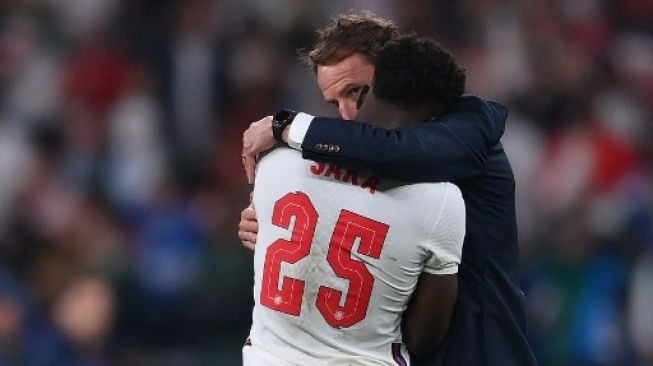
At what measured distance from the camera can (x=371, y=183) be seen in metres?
3.31

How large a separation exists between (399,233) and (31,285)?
3.77 meters

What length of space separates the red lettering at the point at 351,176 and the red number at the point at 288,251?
0.31ft

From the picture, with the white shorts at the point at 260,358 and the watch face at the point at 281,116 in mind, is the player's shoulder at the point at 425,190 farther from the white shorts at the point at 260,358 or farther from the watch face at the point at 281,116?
the white shorts at the point at 260,358

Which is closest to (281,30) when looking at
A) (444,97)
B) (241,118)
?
(241,118)

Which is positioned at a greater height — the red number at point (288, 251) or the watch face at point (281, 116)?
the watch face at point (281, 116)

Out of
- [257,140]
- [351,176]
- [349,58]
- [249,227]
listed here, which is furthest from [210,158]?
[351,176]

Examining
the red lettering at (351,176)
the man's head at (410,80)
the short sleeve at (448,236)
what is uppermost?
the man's head at (410,80)

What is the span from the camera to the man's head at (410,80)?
3309 mm

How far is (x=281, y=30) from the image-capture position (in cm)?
859

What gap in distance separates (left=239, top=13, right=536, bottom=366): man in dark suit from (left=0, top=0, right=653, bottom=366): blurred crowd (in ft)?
10.4

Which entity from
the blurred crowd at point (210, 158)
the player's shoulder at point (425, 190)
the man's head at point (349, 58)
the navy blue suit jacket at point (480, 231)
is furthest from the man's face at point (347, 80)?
the blurred crowd at point (210, 158)

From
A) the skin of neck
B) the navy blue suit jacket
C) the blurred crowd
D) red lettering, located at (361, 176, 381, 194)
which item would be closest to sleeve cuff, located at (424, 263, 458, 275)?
the navy blue suit jacket

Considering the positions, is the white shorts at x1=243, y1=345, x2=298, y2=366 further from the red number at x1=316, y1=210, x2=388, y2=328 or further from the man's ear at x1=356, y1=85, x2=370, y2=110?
the man's ear at x1=356, y1=85, x2=370, y2=110

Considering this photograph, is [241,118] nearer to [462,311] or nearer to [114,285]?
[114,285]
